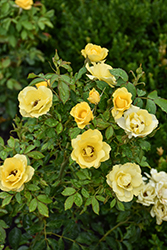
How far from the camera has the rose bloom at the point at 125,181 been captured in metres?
1.15

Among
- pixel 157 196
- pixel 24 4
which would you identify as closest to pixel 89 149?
pixel 157 196

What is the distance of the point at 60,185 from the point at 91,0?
2439 millimetres

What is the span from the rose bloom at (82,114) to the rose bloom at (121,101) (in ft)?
0.36

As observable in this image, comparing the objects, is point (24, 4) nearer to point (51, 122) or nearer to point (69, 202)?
point (51, 122)

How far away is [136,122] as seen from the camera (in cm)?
107

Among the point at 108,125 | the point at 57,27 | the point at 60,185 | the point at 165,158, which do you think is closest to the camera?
the point at 108,125

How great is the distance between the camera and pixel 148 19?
2904mm

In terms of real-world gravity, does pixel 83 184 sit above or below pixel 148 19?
below

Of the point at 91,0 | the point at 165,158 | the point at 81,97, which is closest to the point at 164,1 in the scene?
the point at 91,0

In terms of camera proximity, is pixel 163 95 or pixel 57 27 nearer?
pixel 163 95

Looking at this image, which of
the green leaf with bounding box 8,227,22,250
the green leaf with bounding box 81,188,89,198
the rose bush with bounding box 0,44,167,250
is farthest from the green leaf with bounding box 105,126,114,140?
the green leaf with bounding box 8,227,22,250

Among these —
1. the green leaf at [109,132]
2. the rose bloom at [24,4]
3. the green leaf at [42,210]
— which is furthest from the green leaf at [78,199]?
the rose bloom at [24,4]

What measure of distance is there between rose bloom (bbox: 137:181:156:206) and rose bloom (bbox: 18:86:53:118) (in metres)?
0.79

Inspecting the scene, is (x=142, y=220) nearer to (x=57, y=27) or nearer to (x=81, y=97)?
(x=81, y=97)
